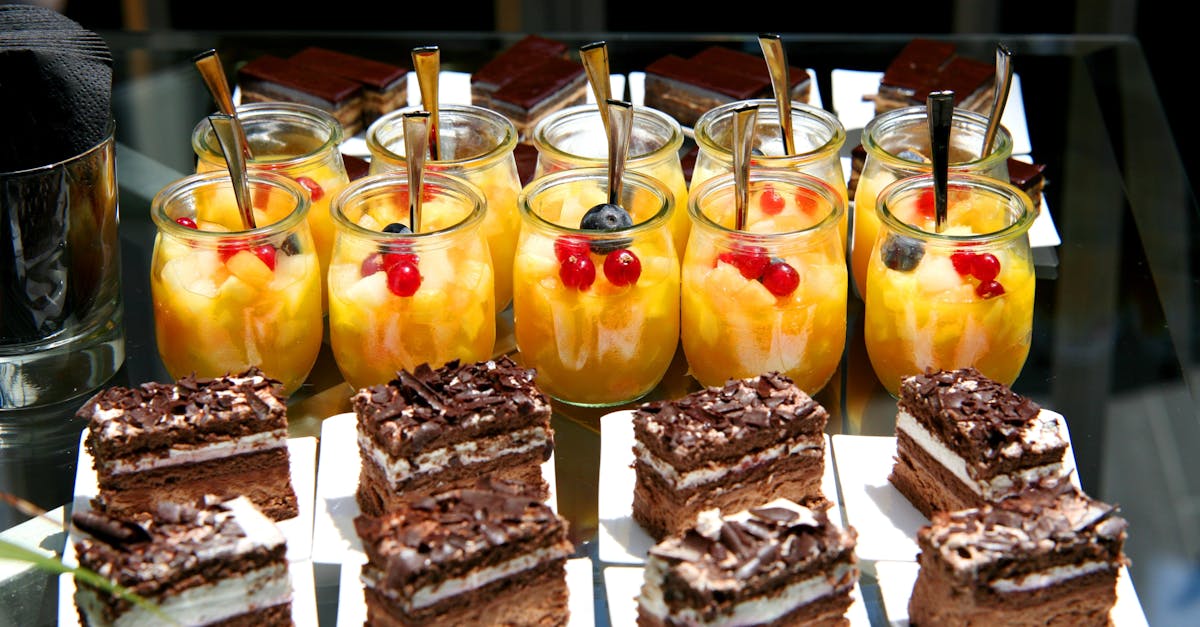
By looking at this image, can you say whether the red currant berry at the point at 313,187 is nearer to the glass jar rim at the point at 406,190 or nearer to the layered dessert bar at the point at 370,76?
the glass jar rim at the point at 406,190

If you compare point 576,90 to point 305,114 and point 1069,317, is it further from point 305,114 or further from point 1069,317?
point 1069,317

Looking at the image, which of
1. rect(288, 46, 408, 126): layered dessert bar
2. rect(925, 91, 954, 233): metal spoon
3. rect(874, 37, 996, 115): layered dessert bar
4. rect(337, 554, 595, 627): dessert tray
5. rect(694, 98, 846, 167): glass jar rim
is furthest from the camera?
rect(288, 46, 408, 126): layered dessert bar

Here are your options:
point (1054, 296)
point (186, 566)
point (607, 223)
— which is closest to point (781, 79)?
point (607, 223)

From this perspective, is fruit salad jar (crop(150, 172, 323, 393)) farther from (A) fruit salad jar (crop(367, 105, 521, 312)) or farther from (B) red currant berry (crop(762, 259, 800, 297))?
(B) red currant berry (crop(762, 259, 800, 297))

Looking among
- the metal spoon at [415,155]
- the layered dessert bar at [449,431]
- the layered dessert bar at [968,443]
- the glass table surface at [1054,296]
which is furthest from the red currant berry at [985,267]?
the metal spoon at [415,155]

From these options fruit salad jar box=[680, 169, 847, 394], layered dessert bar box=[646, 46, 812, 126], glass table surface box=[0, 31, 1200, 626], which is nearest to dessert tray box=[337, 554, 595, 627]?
glass table surface box=[0, 31, 1200, 626]

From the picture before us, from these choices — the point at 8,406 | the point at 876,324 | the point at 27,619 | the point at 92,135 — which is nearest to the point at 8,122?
the point at 92,135
